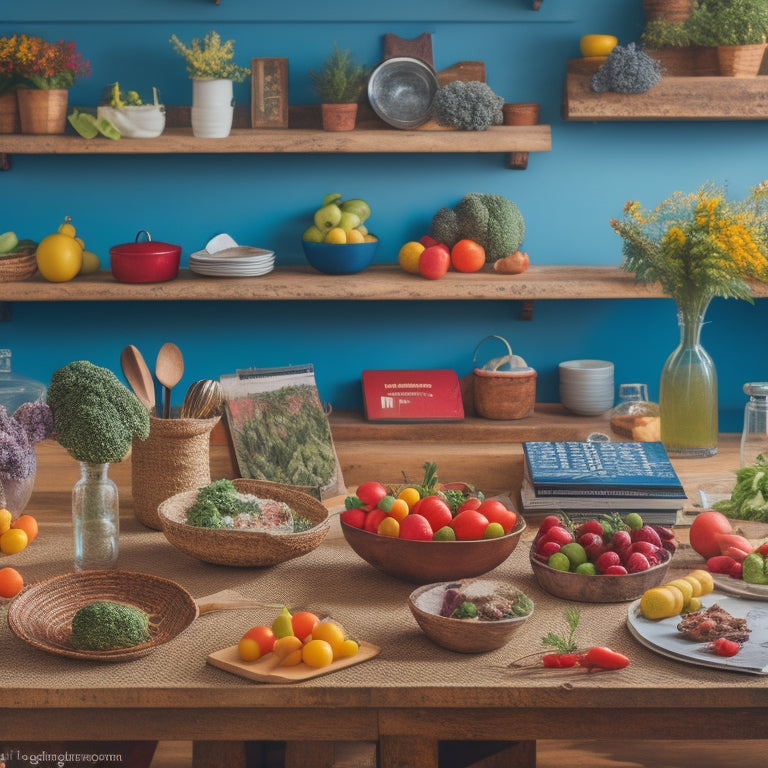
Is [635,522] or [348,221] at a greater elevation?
[348,221]

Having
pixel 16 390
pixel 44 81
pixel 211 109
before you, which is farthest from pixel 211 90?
pixel 16 390

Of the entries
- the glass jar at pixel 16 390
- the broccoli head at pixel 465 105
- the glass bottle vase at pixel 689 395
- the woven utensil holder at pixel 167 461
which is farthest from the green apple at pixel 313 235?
the woven utensil holder at pixel 167 461

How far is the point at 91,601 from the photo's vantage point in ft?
5.75

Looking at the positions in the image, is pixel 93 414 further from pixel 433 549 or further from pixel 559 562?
pixel 559 562

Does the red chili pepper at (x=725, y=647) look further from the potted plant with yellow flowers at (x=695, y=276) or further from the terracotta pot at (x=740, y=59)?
the terracotta pot at (x=740, y=59)

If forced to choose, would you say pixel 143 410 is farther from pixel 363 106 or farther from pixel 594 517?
pixel 363 106

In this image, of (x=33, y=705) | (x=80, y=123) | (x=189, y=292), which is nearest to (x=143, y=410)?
(x=33, y=705)

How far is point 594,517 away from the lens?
2.16 m

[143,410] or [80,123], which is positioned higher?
[80,123]

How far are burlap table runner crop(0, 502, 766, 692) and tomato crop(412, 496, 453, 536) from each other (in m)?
0.13

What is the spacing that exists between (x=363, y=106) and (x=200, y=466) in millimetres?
1573

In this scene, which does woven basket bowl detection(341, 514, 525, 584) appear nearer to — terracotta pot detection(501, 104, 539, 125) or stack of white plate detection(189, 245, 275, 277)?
stack of white plate detection(189, 245, 275, 277)

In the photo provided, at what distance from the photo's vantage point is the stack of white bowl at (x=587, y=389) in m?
3.36

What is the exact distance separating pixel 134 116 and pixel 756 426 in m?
1.95
